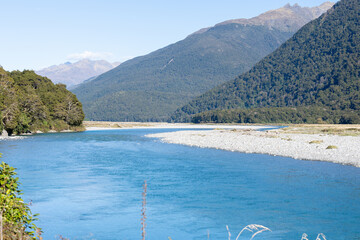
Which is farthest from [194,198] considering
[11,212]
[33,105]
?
[33,105]

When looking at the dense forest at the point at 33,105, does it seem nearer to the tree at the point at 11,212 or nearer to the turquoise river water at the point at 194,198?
the turquoise river water at the point at 194,198

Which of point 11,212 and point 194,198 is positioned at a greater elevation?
point 11,212

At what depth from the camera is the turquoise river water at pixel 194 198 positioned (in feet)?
70.8

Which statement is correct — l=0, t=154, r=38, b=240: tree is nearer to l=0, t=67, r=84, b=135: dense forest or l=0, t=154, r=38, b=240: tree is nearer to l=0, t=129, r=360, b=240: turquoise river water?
l=0, t=129, r=360, b=240: turquoise river water

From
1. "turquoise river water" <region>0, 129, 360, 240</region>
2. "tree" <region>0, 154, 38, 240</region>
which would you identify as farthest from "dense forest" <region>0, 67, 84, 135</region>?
"tree" <region>0, 154, 38, 240</region>

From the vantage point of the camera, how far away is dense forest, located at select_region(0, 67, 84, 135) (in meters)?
95.1

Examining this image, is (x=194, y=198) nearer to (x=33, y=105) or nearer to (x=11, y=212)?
(x=11, y=212)

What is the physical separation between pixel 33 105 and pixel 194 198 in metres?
89.2

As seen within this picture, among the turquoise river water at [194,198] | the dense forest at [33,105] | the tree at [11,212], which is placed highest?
the dense forest at [33,105]

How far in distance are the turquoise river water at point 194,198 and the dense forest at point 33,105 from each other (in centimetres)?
5080

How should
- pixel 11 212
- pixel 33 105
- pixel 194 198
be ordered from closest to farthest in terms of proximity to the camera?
1. pixel 11 212
2. pixel 194 198
3. pixel 33 105

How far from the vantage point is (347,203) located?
26.5 m

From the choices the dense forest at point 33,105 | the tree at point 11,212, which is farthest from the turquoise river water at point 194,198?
the dense forest at point 33,105

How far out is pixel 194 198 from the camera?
1147 inches
